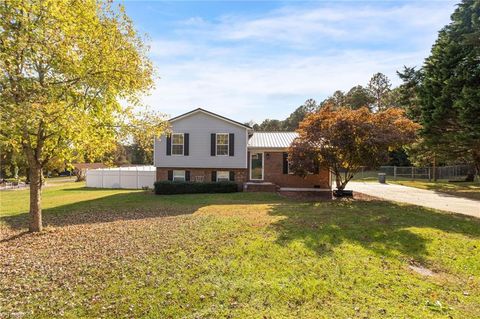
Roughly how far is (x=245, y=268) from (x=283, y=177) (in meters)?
16.2

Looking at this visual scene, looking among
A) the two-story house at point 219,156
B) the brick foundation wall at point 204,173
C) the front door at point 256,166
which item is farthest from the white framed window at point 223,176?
the front door at point 256,166

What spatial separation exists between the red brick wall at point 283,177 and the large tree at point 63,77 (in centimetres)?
1313

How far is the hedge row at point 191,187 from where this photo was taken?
20.9m

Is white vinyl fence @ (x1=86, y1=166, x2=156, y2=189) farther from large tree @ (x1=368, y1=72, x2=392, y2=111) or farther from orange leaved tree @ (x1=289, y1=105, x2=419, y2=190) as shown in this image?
large tree @ (x1=368, y1=72, x2=392, y2=111)

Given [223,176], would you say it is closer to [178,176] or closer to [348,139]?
[178,176]

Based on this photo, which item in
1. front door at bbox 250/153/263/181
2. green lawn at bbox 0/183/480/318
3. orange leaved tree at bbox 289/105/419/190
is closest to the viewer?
green lawn at bbox 0/183/480/318

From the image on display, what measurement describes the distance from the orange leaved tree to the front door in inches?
224

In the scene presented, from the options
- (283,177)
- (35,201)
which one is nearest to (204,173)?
(283,177)

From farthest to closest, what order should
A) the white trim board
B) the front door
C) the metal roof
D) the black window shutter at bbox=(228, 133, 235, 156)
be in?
the front door → the metal roof → the black window shutter at bbox=(228, 133, 235, 156) → the white trim board

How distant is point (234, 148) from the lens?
21922 mm

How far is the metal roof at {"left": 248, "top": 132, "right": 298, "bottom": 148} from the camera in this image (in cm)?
2262

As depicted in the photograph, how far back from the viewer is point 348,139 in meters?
15.4

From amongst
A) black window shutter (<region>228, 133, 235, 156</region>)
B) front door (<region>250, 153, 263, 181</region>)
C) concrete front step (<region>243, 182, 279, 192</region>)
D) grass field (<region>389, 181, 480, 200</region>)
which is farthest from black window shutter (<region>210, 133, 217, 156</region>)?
grass field (<region>389, 181, 480, 200</region>)

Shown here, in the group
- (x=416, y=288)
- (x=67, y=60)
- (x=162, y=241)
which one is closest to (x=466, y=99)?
(x=416, y=288)
